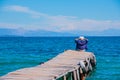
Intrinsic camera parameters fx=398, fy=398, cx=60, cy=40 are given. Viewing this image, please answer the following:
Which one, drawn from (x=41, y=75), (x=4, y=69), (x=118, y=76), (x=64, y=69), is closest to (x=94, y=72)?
(x=118, y=76)

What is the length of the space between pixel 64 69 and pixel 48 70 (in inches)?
30.1

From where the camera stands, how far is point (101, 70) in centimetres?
2662

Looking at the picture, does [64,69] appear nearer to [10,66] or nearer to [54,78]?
[54,78]

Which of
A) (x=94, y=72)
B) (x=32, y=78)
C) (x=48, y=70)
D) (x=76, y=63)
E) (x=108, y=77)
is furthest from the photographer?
(x=94, y=72)

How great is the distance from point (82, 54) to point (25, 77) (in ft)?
32.7

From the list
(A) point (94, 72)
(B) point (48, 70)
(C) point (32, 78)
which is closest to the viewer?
(C) point (32, 78)

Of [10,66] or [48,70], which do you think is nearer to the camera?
[48,70]

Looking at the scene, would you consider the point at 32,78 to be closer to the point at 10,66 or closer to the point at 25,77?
the point at 25,77

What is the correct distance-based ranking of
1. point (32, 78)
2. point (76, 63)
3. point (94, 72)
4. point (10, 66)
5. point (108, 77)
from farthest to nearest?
point (10, 66) < point (94, 72) < point (108, 77) < point (76, 63) < point (32, 78)

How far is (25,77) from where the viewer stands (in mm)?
13867

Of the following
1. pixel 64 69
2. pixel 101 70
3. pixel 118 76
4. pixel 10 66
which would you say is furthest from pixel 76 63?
pixel 10 66

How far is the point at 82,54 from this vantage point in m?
23.5

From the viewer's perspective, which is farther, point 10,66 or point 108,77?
point 10,66

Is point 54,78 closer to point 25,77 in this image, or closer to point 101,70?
point 25,77
